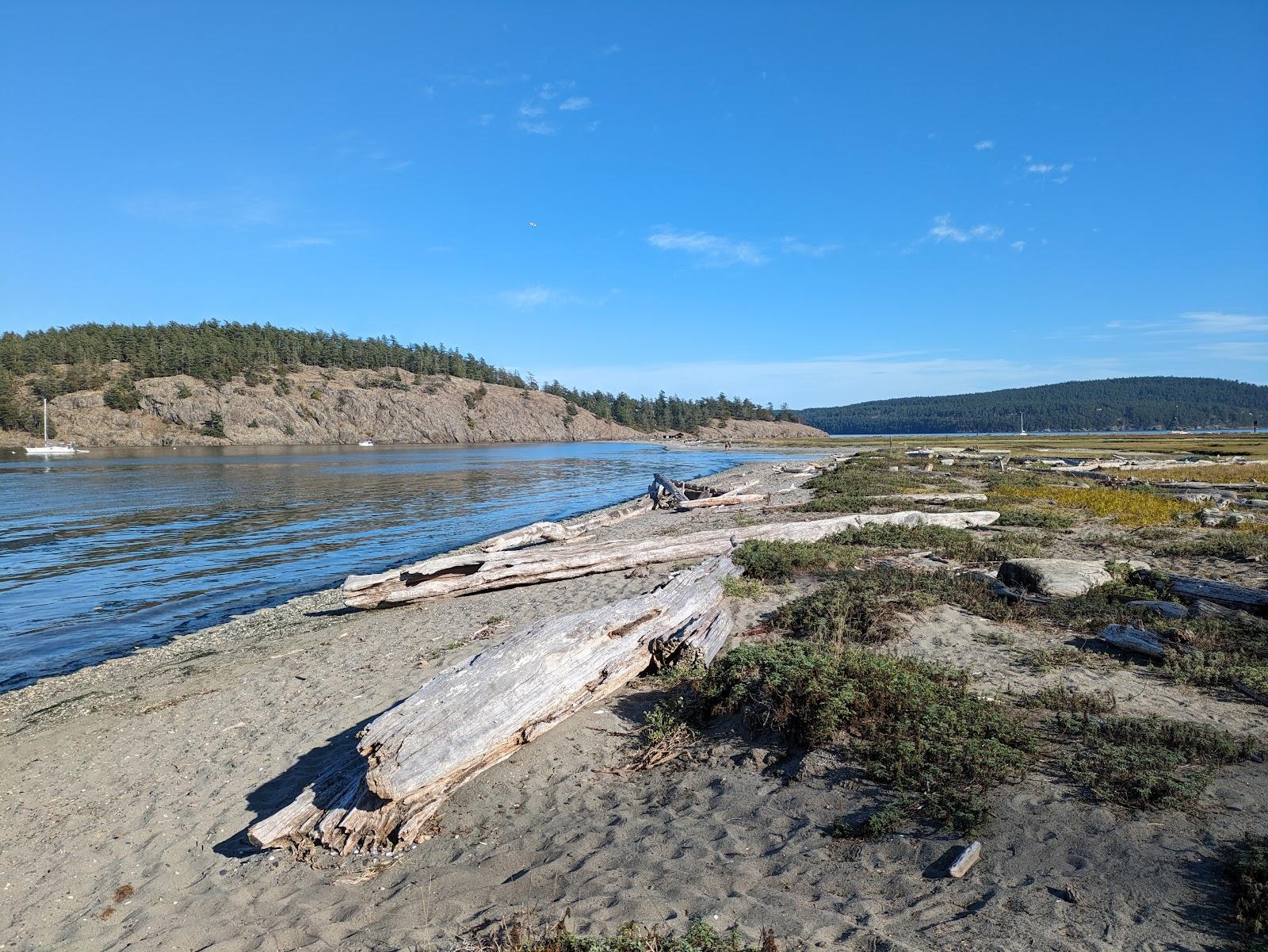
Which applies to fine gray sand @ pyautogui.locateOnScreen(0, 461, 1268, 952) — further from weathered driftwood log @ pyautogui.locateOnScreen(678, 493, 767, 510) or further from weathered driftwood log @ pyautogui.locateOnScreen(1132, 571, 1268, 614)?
weathered driftwood log @ pyautogui.locateOnScreen(678, 493, 767, 510)

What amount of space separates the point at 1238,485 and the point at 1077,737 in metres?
27.2

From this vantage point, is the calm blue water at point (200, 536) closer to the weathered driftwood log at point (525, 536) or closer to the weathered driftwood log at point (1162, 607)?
the weathered driftwood log at point (525, 536)

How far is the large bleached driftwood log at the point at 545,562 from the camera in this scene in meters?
13.1

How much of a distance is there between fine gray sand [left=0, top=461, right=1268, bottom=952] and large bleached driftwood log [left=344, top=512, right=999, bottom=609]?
4.21 m

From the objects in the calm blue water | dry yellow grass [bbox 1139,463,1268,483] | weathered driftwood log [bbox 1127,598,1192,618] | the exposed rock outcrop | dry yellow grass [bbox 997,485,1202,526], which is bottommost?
the calm blue water

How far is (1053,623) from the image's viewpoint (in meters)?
9.35

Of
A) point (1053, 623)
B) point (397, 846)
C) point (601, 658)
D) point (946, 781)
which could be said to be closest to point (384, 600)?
point (601, 658)

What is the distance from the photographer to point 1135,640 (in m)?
8.04

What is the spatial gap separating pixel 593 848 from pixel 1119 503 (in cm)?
2225

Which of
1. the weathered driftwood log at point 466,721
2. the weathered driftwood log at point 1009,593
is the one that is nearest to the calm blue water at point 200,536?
the weathered driftwood log at point 466,721

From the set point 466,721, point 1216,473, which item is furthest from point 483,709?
point 1216,473

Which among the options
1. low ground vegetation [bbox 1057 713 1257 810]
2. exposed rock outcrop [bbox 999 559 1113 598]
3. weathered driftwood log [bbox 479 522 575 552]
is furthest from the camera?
weathered driftwood log [bbox 479 522 575 552]

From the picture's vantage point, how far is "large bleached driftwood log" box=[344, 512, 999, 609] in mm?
13070

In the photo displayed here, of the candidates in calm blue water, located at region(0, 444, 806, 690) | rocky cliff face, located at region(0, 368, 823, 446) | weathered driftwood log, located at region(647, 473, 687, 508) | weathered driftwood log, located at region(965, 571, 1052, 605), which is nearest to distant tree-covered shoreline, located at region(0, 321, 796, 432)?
rocky cliff face, located at region(0, 368, 823, 446)
